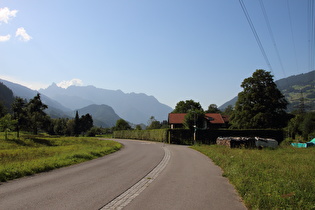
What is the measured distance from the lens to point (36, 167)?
36.7 ft

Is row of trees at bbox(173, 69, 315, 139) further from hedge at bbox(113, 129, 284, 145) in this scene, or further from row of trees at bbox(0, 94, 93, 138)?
row of trees at bbox(0, 94, 93, 138)

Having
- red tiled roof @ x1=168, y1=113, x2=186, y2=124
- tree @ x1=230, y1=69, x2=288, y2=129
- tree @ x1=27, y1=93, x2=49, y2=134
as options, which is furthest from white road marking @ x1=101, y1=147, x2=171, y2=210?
tree @ x1=27, y1=93, x2=49, y2=134

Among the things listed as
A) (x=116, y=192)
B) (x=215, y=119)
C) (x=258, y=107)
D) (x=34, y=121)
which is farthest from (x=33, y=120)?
(x=116, y=192)

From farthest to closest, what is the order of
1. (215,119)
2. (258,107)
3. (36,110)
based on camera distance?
(36,110), (215,119), (258,107)

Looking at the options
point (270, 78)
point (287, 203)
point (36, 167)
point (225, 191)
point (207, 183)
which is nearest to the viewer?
point (287, 203)

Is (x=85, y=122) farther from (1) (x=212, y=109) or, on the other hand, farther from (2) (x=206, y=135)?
(2) (x=206, y=135)

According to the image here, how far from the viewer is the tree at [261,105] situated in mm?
45750

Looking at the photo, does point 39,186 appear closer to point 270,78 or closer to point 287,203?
point 287,203

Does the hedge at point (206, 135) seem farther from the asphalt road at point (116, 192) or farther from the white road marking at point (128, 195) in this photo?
the white road marking at point (128, 195)

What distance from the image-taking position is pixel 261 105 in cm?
4644

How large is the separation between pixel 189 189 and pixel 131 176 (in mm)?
3146

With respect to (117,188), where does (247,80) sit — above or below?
above

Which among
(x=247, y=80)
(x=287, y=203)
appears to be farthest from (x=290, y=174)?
(x=247, y=80)

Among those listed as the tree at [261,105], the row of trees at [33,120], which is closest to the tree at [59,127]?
the row of trees at [33,120]
